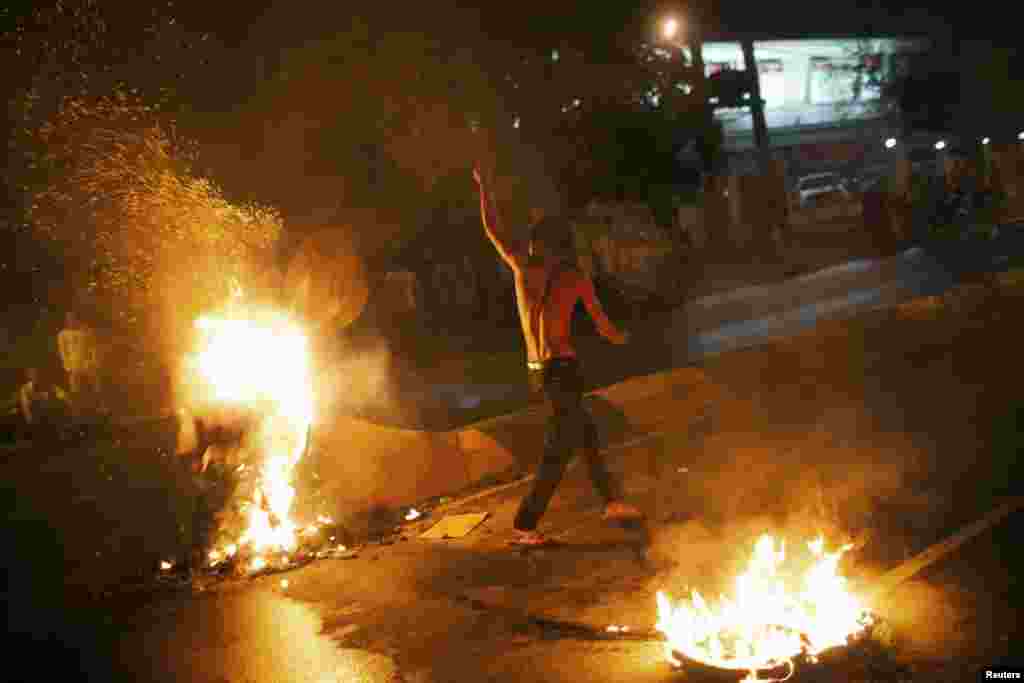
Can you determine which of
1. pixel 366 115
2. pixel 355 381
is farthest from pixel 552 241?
pixel 355 381

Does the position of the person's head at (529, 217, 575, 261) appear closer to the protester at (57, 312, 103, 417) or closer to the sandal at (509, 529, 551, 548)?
the sandal at (509, 529, 551, 548)

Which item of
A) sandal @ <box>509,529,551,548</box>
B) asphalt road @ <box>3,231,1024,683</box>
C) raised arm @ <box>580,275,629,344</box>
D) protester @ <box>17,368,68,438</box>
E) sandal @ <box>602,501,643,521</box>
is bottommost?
asphalt road @ <box>3,231,1024,683</box>

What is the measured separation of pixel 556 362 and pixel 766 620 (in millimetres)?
2192

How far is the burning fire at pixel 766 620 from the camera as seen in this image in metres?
3.87

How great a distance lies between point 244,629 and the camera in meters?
5.07

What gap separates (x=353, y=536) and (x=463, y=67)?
6.41 m

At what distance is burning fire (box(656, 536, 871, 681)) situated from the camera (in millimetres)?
3871

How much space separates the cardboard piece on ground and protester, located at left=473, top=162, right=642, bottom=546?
521 millimetres

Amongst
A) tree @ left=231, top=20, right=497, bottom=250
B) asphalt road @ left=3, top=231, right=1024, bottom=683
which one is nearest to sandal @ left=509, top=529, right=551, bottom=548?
asphalt road @ left=3, top=231, right=1024, bottom=683

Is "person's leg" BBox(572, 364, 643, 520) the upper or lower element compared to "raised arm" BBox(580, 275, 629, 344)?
lower

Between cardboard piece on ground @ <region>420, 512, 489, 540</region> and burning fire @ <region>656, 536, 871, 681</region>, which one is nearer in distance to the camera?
burning fire @ <region>656, 536, 871, 681</region>

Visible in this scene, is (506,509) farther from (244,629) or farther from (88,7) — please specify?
(88,7)

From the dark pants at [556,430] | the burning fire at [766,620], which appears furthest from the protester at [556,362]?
the burning fire at [766,620]

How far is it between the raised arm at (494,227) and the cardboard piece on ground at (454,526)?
1.75 m
